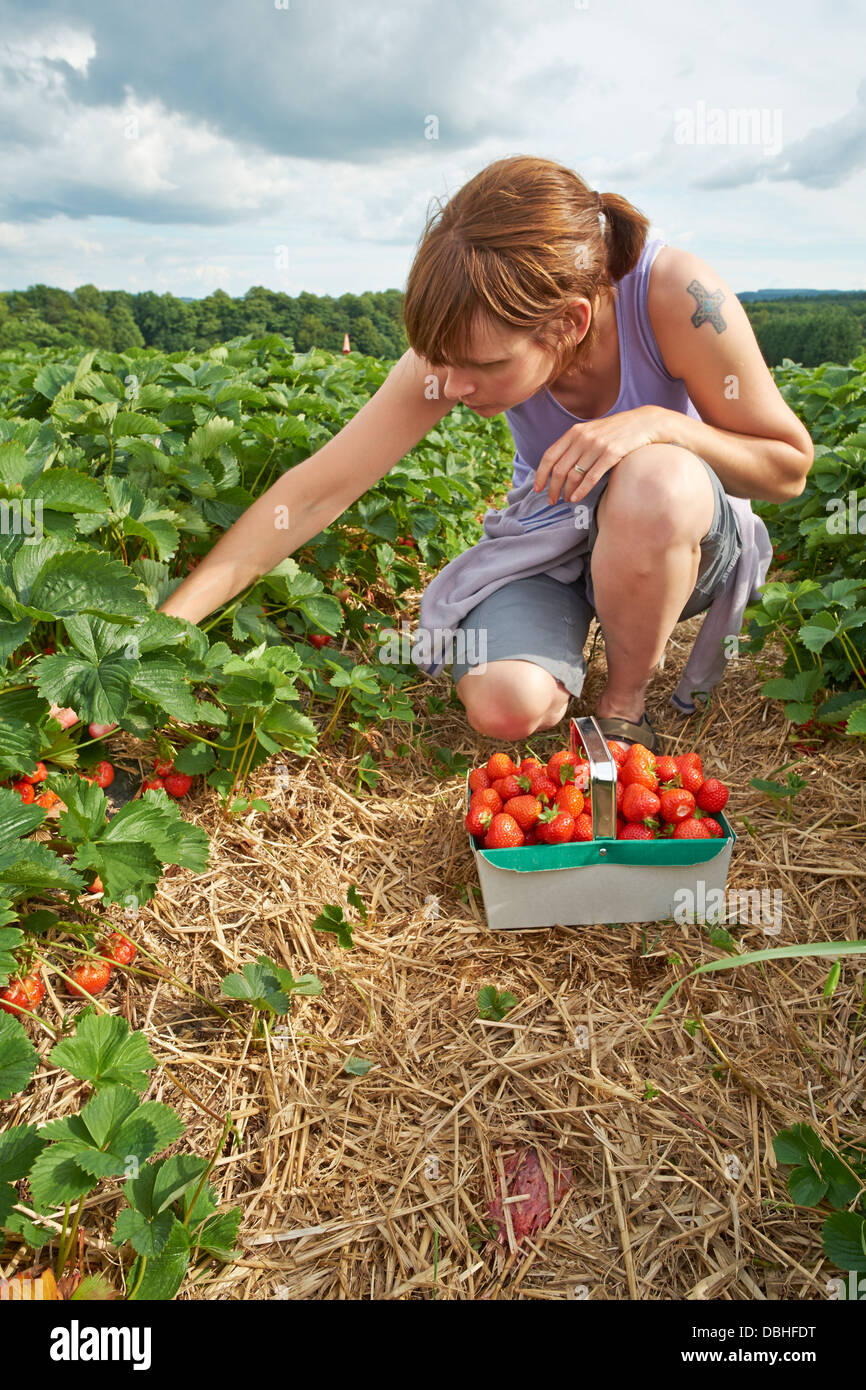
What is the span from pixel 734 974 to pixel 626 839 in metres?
0.37

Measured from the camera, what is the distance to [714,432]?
7.43ft

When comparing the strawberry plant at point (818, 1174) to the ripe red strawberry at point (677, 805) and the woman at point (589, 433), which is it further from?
the woman at point (589, 433)

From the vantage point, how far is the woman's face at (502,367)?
1.96 meters

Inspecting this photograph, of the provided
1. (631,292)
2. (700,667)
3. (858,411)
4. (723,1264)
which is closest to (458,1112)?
(723,1264)

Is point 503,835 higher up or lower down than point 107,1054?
higher up

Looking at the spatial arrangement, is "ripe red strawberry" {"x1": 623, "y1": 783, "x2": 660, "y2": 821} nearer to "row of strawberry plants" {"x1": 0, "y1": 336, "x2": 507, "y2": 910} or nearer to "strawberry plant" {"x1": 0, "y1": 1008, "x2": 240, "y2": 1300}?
"row of strawberry plants" {"x1": 0, "y1": 336, "x2": 507, "y2": 910}

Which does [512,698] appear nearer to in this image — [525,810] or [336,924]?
[525,810]

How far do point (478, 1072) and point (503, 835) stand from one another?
1.56 feet

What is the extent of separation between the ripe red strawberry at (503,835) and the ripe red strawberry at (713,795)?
44 cm

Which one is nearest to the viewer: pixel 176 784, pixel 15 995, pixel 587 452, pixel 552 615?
pixel 15 995

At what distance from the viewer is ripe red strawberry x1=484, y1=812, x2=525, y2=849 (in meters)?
1.86

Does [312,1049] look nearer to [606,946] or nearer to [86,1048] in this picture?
[86,1048]

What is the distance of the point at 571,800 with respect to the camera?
1.88 meters

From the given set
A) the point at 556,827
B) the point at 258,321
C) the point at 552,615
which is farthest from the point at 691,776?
the point at 258,321
